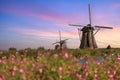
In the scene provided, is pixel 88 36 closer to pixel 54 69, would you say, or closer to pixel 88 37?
pixel 88 37

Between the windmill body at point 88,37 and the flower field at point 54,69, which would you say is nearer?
the flower field at point 54,69

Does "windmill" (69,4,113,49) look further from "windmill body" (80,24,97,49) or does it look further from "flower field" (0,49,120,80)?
"flower field" (0,49,120,80)

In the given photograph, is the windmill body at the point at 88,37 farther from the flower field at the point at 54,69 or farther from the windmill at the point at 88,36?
the flower field at the point at 54,69

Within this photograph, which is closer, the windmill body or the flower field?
the flower field

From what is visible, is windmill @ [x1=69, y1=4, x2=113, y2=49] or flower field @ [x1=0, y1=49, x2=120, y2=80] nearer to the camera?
flower field @ [x1=0, y1=49, x2=120, y2=80]

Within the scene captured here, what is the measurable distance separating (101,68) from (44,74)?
2.50m

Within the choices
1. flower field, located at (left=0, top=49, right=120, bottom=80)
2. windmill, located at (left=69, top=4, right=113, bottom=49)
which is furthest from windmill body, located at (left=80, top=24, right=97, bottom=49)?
flower field, located at (left=0, top=49, right=120, bottom=80)

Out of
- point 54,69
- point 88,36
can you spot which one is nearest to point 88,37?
point 88,36

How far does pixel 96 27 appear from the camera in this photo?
201ft

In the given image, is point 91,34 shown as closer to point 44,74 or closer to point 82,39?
point 82,39

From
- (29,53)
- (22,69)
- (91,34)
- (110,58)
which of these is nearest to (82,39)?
(91,34)

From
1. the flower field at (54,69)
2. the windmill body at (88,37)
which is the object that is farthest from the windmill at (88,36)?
the flower field at (54,69)

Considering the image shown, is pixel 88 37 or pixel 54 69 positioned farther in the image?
pixel 88 37

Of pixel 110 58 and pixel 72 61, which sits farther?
pixel 110 58
